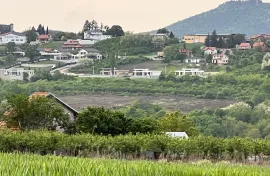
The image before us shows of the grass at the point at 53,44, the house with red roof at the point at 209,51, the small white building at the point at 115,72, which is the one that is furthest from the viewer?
the grass at the point at 53,44

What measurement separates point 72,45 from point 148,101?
51.4 meters

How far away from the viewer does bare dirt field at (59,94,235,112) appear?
77438mm

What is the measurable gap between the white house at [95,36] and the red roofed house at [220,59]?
3365cm

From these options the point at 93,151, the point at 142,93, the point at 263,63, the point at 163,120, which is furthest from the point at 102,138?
the point at 263,63

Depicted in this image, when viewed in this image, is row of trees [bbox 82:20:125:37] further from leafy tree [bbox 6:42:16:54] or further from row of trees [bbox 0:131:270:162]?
row of trees [bbox 0:131:270:162]

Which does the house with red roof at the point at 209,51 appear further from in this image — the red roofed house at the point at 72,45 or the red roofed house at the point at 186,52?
the red roofed house at the point at 72,45

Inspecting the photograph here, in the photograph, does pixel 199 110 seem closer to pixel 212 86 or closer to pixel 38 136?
pixel 212 86

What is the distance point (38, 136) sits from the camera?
28422 mm

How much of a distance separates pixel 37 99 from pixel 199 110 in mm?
38217

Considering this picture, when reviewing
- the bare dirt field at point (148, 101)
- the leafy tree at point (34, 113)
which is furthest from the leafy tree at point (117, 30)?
the leafy tree at point (34, 113)

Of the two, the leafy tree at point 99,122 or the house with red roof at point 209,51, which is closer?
the leafy tree at point 99,122

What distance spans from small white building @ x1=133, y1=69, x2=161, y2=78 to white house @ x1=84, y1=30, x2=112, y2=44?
3179cm

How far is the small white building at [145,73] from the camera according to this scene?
Result: 101062 millimetres

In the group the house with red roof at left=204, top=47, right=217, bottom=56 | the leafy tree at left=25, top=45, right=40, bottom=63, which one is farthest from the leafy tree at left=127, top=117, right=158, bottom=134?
the leafy tree at left=25, top=45, right=40, bottom=63
